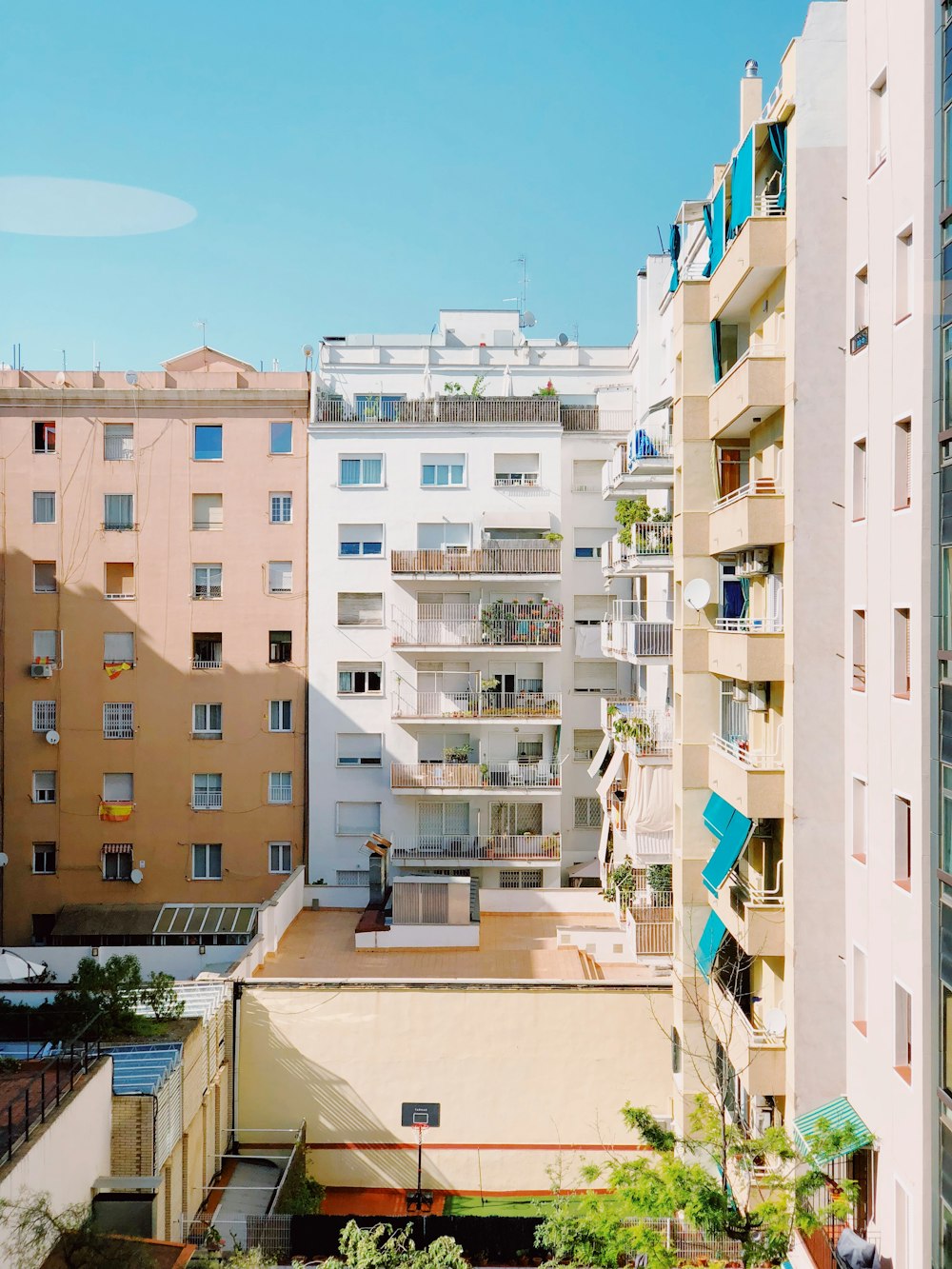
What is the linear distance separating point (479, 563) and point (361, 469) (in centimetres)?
457

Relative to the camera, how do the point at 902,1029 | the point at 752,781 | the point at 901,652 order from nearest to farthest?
the point at 902,1029, the point at 901,652, the point at 752,781

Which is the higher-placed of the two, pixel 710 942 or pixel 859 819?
pixel 859 819

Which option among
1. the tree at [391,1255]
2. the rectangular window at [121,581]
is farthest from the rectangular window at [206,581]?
the tree at [391,1255]

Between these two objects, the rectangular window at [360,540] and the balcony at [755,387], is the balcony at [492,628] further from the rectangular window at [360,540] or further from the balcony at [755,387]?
the balcony at [755,387]

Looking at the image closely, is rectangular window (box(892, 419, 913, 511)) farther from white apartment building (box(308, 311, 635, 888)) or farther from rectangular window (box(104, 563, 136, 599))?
rectangular window (box(104, 563, 136, 599))

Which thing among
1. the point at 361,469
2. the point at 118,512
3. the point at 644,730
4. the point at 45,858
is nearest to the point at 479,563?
the point at 361,469

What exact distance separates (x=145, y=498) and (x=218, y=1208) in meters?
19.2

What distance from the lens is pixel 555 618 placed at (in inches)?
1163

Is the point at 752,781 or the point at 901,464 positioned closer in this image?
the point at 901,464

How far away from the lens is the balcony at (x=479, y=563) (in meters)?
29.5

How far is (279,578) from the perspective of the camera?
31.1m

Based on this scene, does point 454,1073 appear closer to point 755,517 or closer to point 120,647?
point 755,517

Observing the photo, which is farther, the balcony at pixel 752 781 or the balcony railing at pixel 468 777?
the balcony railing at pixel 468 777

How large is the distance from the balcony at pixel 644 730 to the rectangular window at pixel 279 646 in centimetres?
1062
